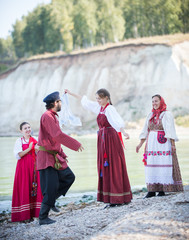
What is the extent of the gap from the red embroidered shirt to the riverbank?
68cm

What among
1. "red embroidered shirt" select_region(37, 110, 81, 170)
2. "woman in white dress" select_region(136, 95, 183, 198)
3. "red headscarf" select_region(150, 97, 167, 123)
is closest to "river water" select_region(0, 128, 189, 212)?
"woman in white dress" select_region(136, 95, 183, 198)

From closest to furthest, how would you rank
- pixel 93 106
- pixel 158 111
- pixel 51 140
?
pixel 51 140 → pixel 93 106 → pixel 158 111

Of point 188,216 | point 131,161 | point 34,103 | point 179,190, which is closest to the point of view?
point 188,216

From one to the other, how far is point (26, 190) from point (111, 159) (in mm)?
1164

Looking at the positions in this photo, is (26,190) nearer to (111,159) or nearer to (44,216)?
(44,216)

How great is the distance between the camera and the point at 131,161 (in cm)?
1067

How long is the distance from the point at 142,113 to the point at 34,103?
10351 millimetres

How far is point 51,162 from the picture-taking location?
12.9 feet

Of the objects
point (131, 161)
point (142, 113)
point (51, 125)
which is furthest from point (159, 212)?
point (142, 113)

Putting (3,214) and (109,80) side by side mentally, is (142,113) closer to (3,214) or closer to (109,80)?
A: (109,80)

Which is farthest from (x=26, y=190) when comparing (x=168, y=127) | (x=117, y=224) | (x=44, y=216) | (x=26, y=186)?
(x=168, y=127)

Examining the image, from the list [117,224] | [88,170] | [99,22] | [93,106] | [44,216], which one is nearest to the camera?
[117,224]

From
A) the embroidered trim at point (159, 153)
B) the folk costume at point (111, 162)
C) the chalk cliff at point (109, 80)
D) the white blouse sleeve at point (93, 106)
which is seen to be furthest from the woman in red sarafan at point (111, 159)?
the chalk cliff at point (109, 80)

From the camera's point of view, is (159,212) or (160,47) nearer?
(159,212)
